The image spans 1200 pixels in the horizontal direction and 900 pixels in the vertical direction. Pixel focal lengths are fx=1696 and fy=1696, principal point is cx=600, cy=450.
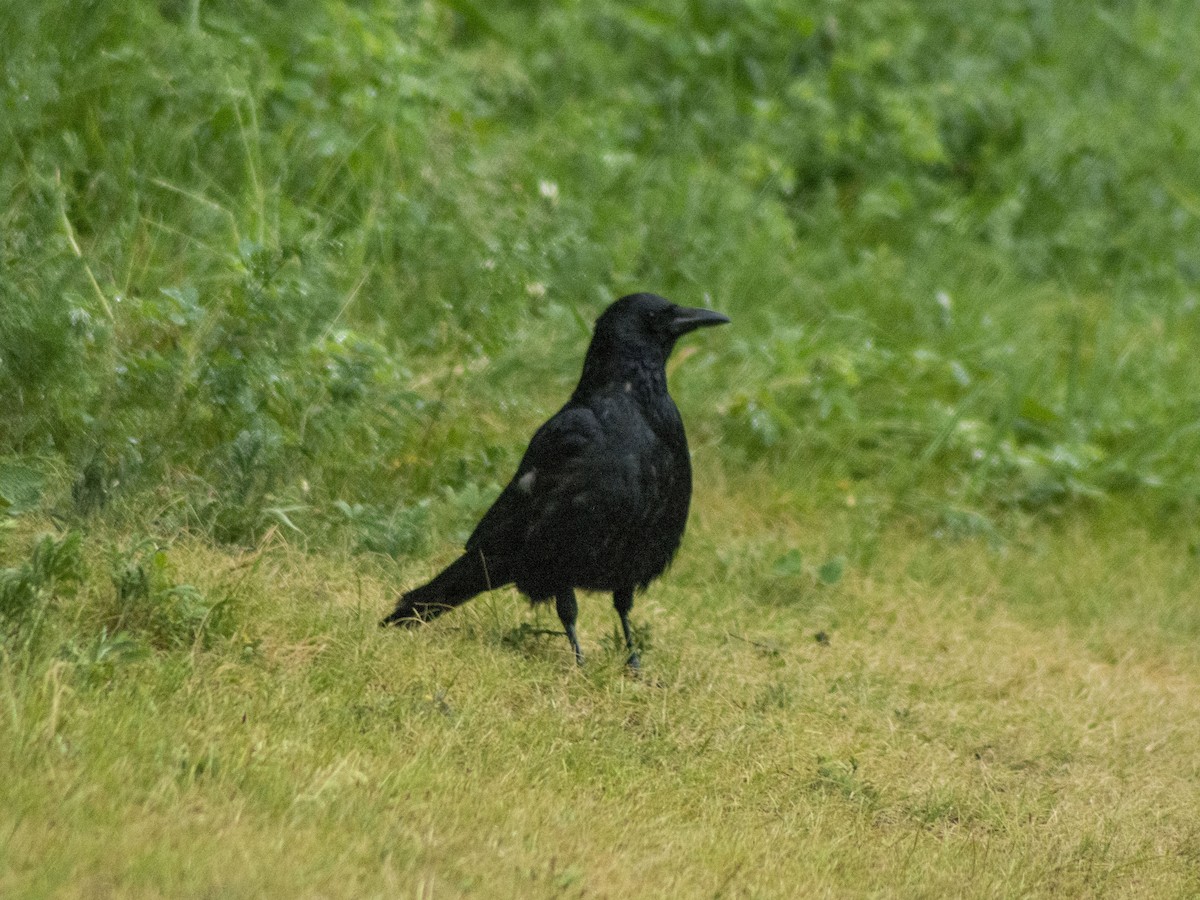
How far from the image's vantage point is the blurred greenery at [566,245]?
15.4 feet

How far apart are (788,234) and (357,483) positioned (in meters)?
3.18

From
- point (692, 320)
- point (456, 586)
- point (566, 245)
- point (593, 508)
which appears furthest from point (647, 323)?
point (566, 245)

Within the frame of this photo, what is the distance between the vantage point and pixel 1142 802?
3.95m

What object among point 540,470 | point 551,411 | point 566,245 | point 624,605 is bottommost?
point 551,411

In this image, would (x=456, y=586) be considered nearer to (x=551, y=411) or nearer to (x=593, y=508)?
A: (x=593, y=508)

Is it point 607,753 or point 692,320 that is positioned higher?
point 692,320

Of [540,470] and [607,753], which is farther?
[540,470]

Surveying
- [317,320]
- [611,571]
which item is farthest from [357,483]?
[611,571]

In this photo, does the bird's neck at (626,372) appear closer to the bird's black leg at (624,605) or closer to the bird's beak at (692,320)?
the bird's beak at (692,320)

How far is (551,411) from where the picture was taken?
6062 millimetres

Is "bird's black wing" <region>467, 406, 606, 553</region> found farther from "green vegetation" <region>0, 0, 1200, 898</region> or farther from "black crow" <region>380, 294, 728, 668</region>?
"green vegetation" <region>0, 0, 1200, 898</region>

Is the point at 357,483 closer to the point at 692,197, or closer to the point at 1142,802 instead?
the point at 1142,802

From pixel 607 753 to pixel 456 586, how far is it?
0.90 meters

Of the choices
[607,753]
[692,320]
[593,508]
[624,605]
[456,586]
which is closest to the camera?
[607,753]
